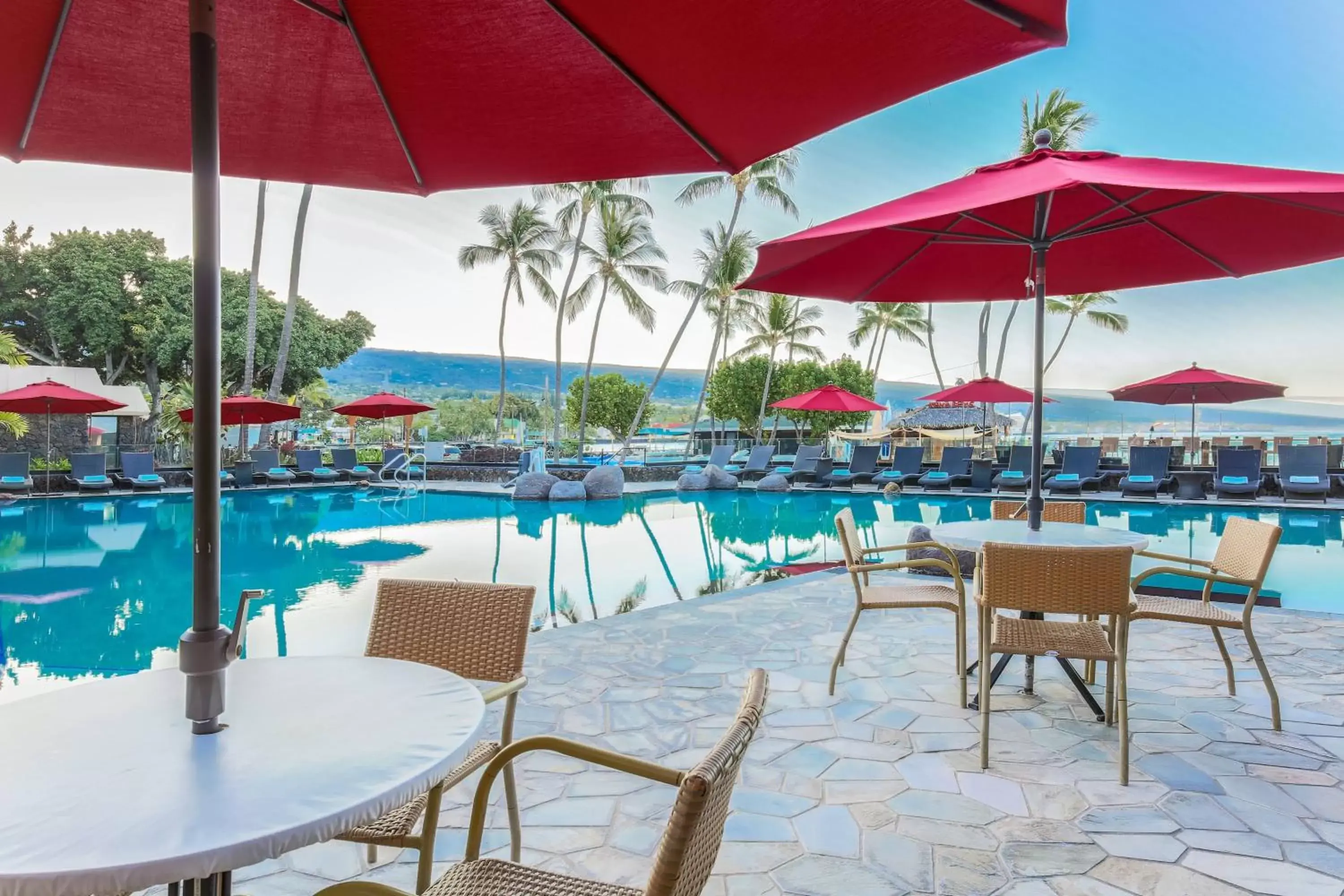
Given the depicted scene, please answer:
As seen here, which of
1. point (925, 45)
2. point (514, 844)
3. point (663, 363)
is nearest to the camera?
point (925, 45)

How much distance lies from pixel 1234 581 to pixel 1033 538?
0.79 metres

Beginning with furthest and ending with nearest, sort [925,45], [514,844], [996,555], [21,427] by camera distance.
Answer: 1. [21,427]
2. [996,555]
3. [514,844]
4. [925,45]

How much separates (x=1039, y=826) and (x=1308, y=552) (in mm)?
8425

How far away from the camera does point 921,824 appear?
2318 mm

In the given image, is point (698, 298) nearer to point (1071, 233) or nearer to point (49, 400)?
point (49, 400)

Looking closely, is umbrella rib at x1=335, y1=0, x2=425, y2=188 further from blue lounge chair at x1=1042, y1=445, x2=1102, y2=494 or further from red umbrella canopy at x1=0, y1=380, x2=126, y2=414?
red umbrella canopy at x1=0, y1=380, x2=126, y2=414

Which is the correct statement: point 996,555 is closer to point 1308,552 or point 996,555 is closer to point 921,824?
point 921,824

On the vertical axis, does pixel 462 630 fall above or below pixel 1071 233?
below

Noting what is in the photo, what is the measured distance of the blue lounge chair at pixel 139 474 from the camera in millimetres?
14812

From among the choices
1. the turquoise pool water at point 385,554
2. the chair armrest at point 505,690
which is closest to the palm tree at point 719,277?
the turquoise pool water at point 385,554

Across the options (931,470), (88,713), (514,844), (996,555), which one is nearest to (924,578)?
(996,555)

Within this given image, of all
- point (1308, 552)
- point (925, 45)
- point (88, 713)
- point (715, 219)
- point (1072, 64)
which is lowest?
point (1308, 552)

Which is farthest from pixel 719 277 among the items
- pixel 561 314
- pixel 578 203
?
pixel 561 314

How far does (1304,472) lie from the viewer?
12.5 metres
